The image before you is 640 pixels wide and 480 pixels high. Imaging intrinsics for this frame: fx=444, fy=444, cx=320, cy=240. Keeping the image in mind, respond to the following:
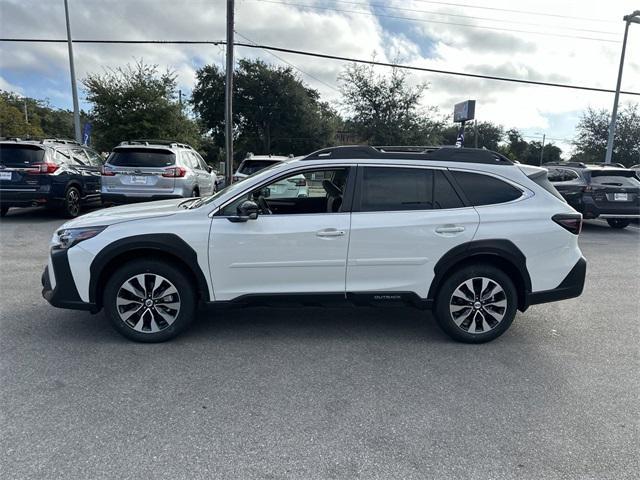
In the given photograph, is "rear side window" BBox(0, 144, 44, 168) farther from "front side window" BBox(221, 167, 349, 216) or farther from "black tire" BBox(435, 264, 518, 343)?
"black tire" BBox(435, 264, 518, 343)

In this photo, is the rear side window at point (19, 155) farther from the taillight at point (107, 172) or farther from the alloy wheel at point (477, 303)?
the alloy wheel at point (477, 303)

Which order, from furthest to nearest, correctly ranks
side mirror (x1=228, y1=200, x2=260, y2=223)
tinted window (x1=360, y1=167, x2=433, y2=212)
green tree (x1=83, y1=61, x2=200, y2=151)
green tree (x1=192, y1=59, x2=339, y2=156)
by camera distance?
1. green tree (x1=192, y1=59, x2=339, y2=156)
2. green tree (x1=83, y1=61, x2=200, y2=151)
3. tinted window (x1=360, y1=167, x2=433, y2=212)
4. side mirror (x1=228, y1=200, x2=260, y2=223)

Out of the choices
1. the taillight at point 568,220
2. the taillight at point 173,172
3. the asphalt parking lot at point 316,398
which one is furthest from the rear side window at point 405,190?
the taillight at point 173,172

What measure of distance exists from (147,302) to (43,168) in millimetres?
7680

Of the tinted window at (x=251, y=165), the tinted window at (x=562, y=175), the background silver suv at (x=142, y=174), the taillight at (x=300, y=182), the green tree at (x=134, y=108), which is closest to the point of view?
the taillight at (x=300, y=182)

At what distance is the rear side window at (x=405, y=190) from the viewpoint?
397 centimetres

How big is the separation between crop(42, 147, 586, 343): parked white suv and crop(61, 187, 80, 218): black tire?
7.26 m

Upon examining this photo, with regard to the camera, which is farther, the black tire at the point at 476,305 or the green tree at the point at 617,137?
A: the green tree at the point at 617,137

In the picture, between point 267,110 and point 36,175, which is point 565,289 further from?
point 267,110

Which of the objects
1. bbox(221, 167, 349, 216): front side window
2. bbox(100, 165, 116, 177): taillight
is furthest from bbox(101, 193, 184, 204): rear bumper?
bbox(221, 167, 349, 216): front side window

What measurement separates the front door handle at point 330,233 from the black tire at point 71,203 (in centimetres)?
868

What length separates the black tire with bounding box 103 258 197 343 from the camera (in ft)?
12.5

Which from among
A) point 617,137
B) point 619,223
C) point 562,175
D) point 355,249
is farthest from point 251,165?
point 617,137

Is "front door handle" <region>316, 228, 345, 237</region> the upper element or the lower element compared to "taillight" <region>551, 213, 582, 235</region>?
lower
